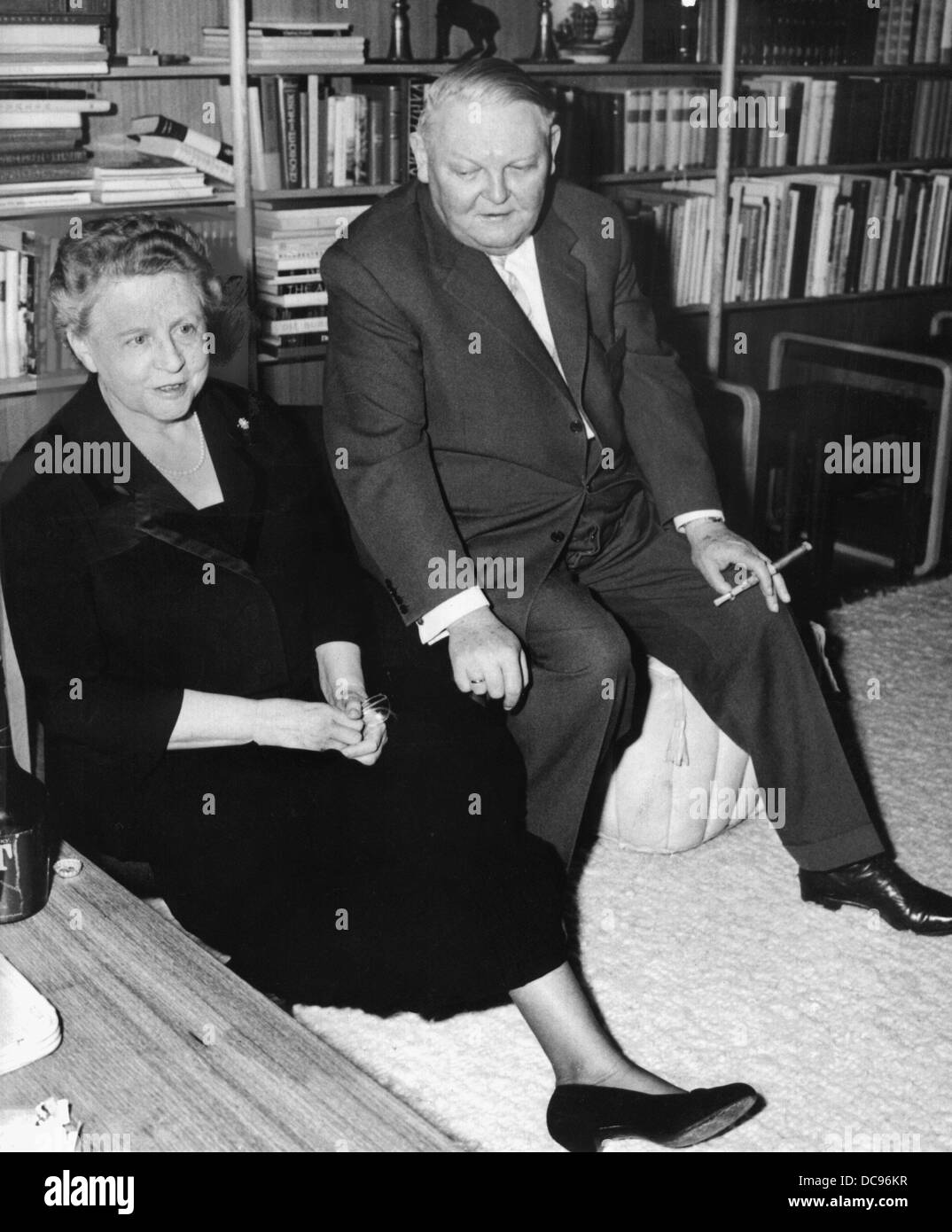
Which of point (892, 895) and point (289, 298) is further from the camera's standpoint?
point (289, 298)

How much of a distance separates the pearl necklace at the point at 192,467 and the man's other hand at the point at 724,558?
78cm

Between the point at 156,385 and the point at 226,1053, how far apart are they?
2.87 ft

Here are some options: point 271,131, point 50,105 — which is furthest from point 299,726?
point 271,131

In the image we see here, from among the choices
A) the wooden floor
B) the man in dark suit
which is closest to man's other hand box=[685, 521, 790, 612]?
the man in dark suit

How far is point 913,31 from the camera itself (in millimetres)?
3926

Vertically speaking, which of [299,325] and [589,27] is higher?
[589,27]

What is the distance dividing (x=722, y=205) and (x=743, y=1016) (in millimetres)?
2323

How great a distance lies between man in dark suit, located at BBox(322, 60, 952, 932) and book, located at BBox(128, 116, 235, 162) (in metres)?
0.91

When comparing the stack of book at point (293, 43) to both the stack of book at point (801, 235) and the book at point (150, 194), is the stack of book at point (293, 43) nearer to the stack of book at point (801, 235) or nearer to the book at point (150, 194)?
the book at point (150, 194)

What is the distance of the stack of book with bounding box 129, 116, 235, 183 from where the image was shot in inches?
113

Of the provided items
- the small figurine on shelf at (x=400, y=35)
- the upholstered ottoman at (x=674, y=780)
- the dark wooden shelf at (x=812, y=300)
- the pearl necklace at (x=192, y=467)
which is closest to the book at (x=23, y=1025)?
the pearl necklace at (x=192, y=467)

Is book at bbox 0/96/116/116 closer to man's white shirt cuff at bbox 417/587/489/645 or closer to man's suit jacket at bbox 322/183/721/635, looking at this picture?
man's suit jacket at bbox 322/183/721/635

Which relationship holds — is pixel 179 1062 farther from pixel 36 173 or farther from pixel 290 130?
pixel 290 130

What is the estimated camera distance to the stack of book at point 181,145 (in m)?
2.87
